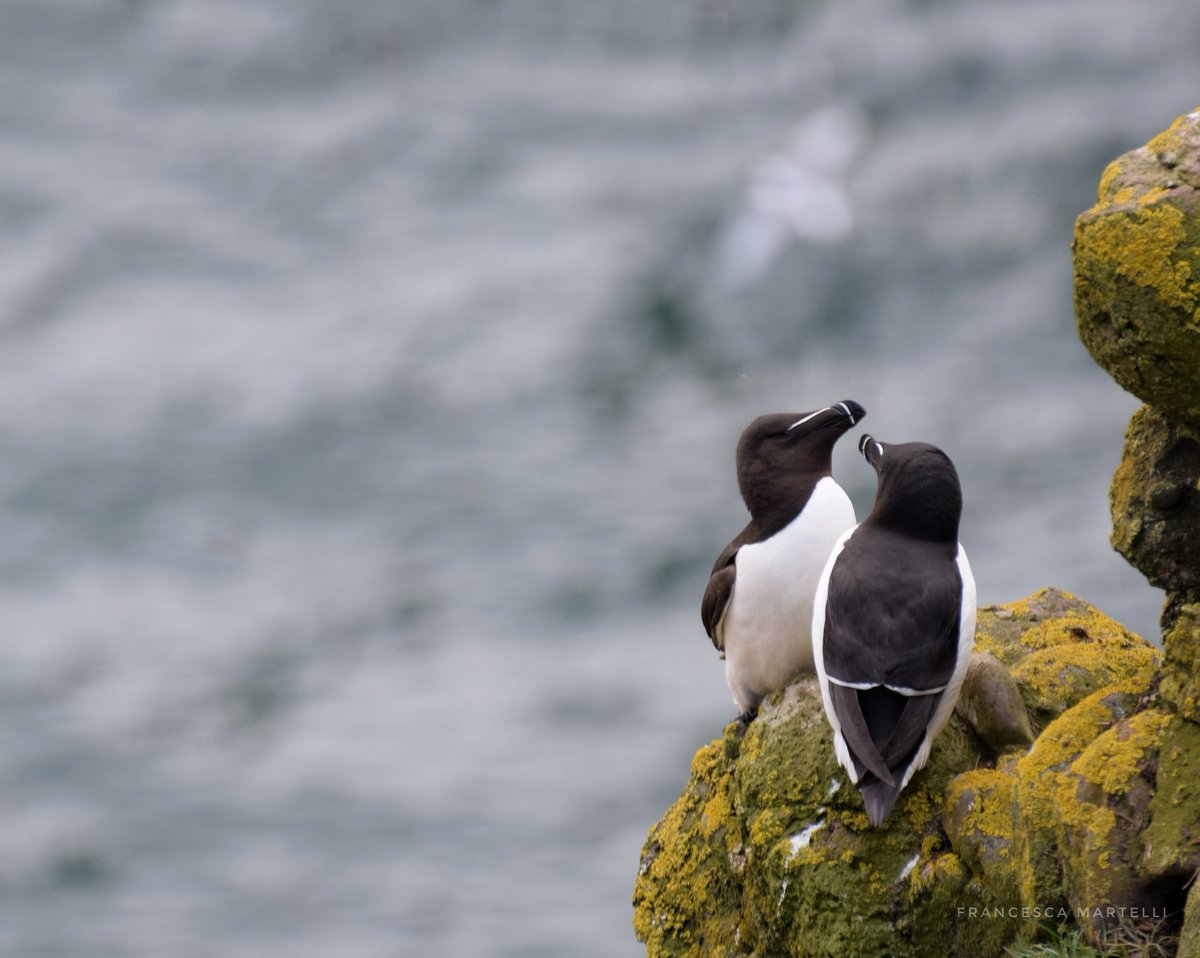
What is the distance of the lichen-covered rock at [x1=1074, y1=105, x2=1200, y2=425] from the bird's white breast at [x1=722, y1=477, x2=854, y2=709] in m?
1.89

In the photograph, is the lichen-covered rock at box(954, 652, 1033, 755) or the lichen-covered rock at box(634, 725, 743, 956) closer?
the lichen-covered rock at box(954, 652, 1033, 755)

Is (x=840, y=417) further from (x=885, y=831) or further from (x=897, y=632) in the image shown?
(x=885, y=831)

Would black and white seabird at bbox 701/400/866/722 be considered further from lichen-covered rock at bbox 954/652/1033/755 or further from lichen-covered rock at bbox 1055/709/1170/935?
lichen-covered rock at bbox 1055/709/1170/935

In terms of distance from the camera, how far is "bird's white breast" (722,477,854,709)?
755cm

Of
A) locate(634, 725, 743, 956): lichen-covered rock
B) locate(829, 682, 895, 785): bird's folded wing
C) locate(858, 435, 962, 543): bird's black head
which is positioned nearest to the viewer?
locate(829, 682, 895, 785): bird's folded wing

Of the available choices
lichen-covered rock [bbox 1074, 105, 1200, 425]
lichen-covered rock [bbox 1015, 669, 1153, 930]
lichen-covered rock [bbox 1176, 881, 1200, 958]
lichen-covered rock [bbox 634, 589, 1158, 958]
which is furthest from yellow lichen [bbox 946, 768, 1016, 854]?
lichen-covered rock [bbox 1074, 105, 1200, 425]

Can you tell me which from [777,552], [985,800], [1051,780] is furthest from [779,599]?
[1051,780]

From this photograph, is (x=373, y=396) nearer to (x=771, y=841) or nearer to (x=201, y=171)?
(x=201, y=171)

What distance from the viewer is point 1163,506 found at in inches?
252

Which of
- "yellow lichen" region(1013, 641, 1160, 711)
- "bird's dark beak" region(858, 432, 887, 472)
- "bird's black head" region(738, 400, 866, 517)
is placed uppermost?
"bird's black head" region(738, 400, 866, 517)

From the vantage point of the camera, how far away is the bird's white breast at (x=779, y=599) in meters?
7.55

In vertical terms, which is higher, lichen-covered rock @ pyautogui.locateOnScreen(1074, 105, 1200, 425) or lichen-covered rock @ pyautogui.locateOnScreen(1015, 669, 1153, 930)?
lichen-covered rock @ pyautogui.locateOnScreen(1074, 105, 1200, 425)

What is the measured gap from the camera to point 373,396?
181 feet

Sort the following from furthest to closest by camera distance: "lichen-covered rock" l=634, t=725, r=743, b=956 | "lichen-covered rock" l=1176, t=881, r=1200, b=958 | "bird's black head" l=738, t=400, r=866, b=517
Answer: "bird's black head" l=738, t=400, r=866, b=517 < "lichen-covered rock" l=634, t=725, r=743, b=956 < "lichen-covered rock" l=1176, t=881, r=1200, b=958
